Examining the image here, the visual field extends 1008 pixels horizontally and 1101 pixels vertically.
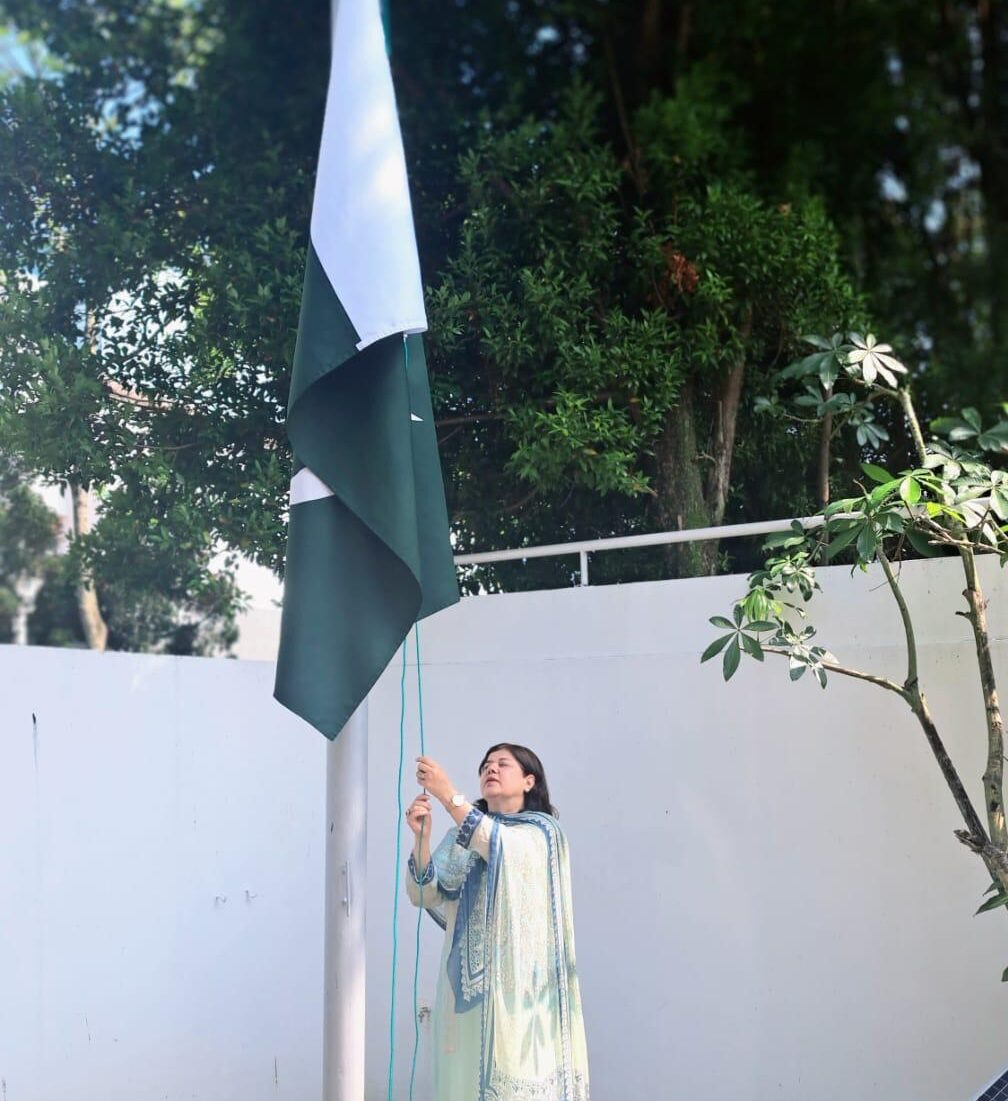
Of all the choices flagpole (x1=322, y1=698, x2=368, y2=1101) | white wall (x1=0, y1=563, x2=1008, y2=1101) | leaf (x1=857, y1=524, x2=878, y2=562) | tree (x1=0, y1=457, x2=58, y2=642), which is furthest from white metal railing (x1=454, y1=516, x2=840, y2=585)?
tree (x1=0, y1=457, x2=58, y2=642)

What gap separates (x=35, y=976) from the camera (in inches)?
136

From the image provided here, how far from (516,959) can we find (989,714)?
125 cm

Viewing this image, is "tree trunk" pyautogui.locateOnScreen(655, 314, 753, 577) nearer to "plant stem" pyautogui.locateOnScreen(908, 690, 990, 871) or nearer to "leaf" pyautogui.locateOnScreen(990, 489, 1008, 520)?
"plant stem" pyautogui.locateOnScreen(908, 690, 990, 871)

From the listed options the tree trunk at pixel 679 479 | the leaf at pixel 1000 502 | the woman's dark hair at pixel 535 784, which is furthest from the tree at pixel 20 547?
the leaf at pixel 1000 502

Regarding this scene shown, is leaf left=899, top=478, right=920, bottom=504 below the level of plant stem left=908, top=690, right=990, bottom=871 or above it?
above

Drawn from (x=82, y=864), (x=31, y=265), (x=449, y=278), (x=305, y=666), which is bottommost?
(x=82, y=864)

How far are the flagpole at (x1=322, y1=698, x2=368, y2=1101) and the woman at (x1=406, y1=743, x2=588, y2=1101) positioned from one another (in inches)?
9.0

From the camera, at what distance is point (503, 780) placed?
10.4 feet

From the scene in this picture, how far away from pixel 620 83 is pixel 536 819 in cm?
433

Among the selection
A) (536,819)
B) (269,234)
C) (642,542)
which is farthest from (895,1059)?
(269,234)

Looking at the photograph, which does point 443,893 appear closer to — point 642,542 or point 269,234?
point 642,542

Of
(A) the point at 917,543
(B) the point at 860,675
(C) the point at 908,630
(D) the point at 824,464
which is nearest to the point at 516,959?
(B) the point at 860,675

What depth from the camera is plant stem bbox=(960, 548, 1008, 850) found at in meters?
3.05

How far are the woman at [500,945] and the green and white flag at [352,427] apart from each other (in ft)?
1.30
